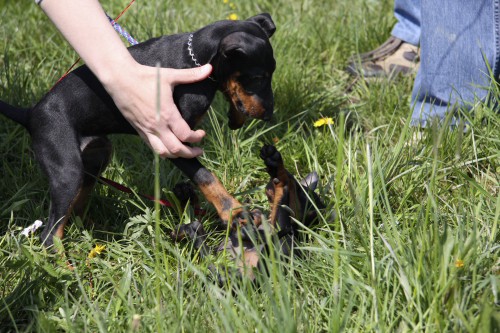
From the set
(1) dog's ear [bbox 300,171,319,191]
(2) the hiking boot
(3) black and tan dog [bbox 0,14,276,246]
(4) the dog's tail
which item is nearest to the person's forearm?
→ (3) black and tan dog [bbox 0,14,276,246]

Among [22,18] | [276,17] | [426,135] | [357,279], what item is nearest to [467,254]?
[357,279]

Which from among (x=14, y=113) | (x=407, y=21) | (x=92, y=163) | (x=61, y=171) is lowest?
(x=407, y=21)

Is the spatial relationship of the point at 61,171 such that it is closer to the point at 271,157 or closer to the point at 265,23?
the point at 271,157

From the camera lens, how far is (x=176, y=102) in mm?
2691

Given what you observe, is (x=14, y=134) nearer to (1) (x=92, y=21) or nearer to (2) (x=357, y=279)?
(1) (x=92, y=21)

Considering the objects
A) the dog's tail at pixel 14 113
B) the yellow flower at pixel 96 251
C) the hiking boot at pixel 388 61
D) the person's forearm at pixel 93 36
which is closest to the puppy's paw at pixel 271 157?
the person's forearm at pixel 93 36

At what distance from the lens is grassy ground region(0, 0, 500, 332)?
2029 millimetres

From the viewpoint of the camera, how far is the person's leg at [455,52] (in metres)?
3.21

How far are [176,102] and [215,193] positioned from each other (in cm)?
41

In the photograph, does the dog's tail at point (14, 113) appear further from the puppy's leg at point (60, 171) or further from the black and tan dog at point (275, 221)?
the black and tan dog at point (275, 221)

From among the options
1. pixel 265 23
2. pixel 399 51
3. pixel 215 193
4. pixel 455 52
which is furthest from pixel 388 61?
pixel 215 193

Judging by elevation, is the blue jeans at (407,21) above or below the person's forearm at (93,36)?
below

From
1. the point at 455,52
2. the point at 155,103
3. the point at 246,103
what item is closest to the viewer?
the point at 155,103

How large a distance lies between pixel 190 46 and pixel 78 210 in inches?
36.8
